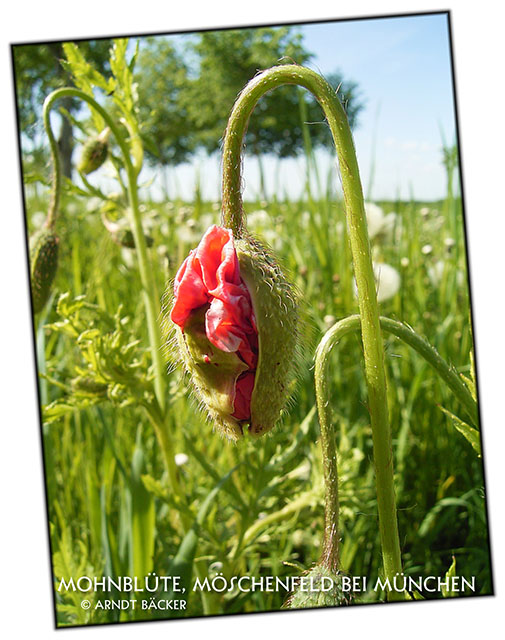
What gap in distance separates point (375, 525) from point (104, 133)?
925mm

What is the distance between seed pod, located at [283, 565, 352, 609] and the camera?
1.92 ft

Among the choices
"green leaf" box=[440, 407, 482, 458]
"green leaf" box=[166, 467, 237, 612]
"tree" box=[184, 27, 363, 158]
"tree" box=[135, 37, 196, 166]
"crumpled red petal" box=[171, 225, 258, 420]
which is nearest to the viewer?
"crumpled red petal" box=[171, 225, 258, 420]

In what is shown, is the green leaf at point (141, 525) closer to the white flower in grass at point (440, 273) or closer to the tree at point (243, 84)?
the tree at point (243, 84)

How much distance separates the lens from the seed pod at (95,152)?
1.13m

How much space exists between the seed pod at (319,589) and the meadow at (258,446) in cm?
14

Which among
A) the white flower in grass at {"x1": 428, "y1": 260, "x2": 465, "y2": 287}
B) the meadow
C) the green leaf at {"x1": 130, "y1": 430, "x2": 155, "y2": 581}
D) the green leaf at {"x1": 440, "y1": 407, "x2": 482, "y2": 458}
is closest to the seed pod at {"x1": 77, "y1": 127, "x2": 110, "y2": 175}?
the meadow

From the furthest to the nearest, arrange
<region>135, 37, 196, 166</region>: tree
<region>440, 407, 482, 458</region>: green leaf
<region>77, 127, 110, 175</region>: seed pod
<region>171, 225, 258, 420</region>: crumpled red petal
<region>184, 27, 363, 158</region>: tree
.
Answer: <region>135, 37, 196, 166</region>: tree, <region>184, 27, 363, 158</region>: tree, <region>77, 127, 110, 175</region>: seed pod, <region>440, 407, 482, 458</region>: green leaf, <region>171, 225, 258, 420</region>: crumpled red petal

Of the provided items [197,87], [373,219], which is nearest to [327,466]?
[373,219]

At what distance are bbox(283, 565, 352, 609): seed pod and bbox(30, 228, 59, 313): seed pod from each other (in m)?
0.67

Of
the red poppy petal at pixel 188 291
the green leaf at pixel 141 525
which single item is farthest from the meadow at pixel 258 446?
the red poppy petal at pixel 188 291

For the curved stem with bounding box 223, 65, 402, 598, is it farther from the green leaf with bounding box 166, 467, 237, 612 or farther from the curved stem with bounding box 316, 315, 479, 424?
the green leaf with bounding box 166, 467, 237, 612

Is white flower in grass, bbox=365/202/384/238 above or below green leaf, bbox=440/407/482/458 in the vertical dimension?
above

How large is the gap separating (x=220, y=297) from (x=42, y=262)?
621 millimetres

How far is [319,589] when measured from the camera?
59 cm
